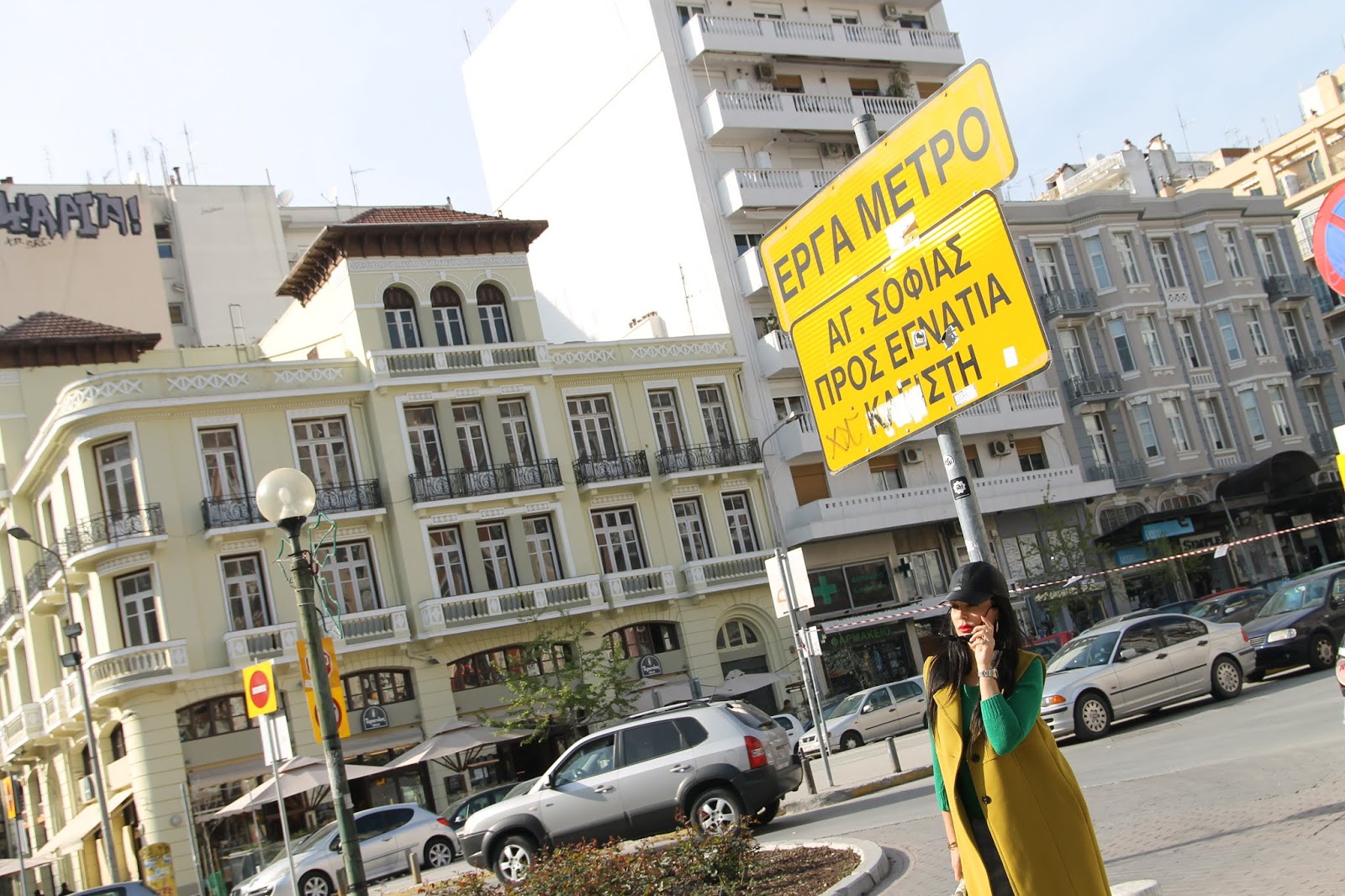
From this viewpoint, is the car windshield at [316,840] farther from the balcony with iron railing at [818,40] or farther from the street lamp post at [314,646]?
the balcony with iron railing at [818,40]

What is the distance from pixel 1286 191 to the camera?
234 ft

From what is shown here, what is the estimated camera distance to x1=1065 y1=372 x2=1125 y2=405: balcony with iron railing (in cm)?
4819

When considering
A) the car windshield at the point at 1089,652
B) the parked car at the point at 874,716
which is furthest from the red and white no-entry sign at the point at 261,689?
the parked car at the point at 874,716

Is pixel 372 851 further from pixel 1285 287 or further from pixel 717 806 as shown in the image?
pixel 1285 287

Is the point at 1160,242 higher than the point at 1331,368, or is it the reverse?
the point at 1160,242

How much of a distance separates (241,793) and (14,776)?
14099mm

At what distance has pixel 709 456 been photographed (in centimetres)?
4122

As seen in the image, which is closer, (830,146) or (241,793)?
(241,793)

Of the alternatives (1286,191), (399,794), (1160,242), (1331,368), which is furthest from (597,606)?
(1286,191)

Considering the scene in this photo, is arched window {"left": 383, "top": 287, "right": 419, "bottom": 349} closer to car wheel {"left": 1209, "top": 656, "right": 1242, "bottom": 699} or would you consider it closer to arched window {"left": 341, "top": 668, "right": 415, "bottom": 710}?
arched window {"left": 341, "top": 668, "right": 415, "bottom": 710}

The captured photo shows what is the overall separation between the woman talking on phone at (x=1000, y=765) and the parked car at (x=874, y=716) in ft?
83.8

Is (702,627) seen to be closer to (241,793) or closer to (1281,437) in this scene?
(241,793)

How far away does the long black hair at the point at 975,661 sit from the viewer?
15.4 feet

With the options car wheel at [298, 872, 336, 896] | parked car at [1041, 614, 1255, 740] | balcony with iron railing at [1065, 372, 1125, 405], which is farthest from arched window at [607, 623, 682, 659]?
parked car at [1041, 614, 1255, 740]
